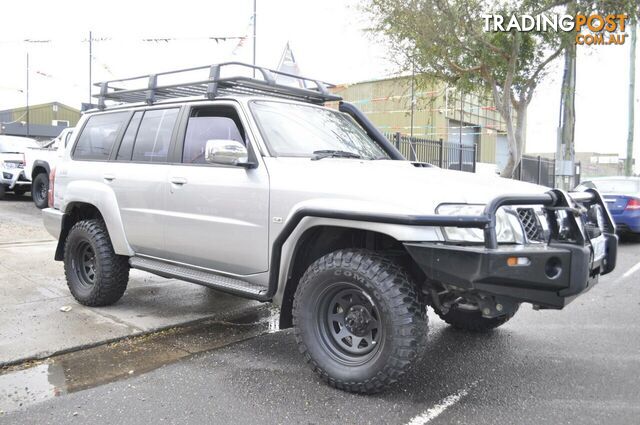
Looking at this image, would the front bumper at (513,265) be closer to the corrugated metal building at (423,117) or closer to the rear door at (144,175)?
the rear door at (144,175)

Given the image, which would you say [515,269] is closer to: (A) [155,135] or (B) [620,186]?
(A) [155,135]

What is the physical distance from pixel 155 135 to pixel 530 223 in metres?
3.26

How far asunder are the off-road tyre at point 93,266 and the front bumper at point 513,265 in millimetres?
3208

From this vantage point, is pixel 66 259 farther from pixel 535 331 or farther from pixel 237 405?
pixel 535 331

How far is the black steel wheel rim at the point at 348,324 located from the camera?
3.46 metres

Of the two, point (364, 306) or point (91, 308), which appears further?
point (91, 308)

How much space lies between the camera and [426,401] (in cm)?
342

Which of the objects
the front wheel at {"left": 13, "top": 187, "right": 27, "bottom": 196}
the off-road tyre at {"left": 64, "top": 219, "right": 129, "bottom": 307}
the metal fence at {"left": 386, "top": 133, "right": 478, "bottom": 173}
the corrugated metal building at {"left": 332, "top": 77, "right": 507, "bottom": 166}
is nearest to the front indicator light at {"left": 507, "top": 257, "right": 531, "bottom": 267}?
the off-road tyre at {"left": 64, "top": 219, "right": 129, "bottom": 307}

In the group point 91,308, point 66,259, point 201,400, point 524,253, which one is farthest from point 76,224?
point 524,253

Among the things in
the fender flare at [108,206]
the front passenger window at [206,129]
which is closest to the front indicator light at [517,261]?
the front passenger window at [206,129]

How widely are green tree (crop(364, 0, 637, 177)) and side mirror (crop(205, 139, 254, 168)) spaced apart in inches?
388

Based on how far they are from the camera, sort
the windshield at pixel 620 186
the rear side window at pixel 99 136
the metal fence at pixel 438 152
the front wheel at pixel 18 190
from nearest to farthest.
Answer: the rear side window at pixel 99 136 < the windshield at pixel 620 186 < the front wheel at pixel 18 190 < the metal fence at pixel 438 152

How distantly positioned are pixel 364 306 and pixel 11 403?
2234 millimetres

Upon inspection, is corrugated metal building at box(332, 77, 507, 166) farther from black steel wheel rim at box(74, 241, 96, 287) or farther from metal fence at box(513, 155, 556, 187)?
black steel wheel rim at box(74, 241, 96, 287)
